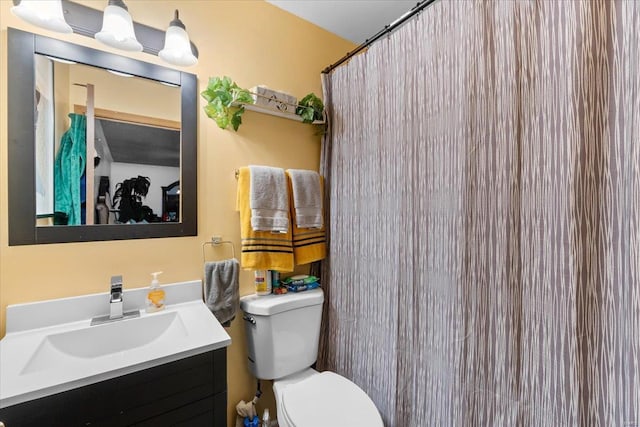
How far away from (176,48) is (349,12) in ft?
3.39

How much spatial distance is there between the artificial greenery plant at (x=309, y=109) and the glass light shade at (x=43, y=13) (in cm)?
101

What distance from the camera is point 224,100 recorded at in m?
1.32

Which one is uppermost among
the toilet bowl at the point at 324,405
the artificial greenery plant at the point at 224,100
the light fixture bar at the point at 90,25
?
the light fixture bar at the point at 90,25

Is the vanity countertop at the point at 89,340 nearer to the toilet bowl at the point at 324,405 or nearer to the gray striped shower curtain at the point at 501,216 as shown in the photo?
the toilet bowl at the point at 324,405

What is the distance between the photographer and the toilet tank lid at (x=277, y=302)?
1360mm

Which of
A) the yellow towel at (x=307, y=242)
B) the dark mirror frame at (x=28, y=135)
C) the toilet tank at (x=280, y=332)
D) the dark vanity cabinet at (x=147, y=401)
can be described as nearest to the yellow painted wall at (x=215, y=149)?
the dark mirror frame at (x=28, y=135)

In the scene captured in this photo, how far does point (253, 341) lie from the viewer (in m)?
1.40

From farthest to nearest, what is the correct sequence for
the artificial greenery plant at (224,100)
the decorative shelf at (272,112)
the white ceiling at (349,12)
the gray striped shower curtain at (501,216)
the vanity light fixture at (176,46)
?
the white ceiling at (349,12) < the decorative shelf at (272,112) < the artificial greenery plant at (224,100) < the vanity light fixture at (176,46) < the gray striped shower curtain at (501,216)

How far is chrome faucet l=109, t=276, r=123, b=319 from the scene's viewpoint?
1105 millimetres

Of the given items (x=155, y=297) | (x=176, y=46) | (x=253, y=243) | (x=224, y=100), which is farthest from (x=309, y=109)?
(x=155, y=297)

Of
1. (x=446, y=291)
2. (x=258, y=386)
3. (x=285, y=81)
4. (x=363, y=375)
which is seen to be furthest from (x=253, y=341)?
(x=285, y=81)

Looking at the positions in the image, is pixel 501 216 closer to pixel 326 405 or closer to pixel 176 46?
pixel 326 405

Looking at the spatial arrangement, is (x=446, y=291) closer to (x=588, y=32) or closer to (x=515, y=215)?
(x=515, y=215)

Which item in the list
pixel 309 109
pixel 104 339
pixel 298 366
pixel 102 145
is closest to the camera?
pixel 104 339
